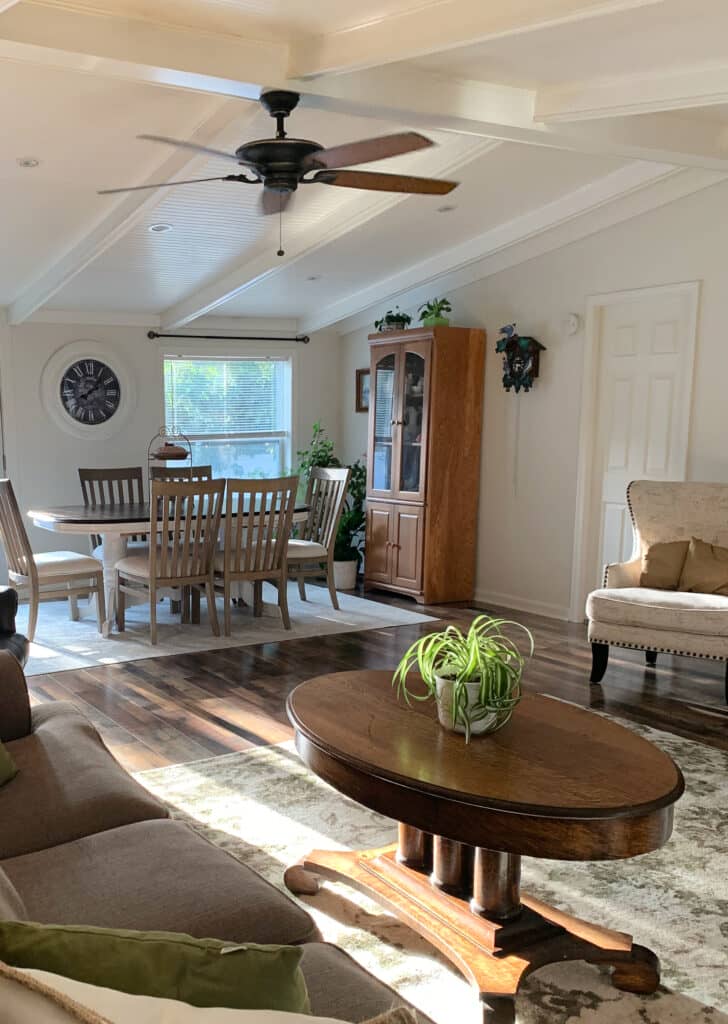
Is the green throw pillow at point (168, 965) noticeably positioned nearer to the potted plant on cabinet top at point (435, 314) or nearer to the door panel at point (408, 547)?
the door panel at point (408, 547)

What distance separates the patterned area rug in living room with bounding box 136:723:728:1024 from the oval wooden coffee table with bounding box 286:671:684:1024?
0.34 ft

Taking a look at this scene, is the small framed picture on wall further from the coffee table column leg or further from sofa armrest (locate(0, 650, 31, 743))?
the coffee table column leg

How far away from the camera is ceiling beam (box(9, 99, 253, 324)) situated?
4.06 meters

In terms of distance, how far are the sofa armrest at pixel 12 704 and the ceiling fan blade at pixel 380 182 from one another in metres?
2.02

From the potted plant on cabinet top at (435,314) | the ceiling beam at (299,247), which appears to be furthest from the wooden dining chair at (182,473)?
the potted plant on cabinet top at (435,314)

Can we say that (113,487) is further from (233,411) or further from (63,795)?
(63,795)

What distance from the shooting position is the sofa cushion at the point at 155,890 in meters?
1.63

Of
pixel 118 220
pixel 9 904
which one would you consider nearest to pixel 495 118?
pixel 118 220

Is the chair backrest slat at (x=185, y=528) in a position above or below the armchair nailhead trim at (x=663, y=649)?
above

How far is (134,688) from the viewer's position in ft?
15.1

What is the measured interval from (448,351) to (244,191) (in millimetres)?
2161

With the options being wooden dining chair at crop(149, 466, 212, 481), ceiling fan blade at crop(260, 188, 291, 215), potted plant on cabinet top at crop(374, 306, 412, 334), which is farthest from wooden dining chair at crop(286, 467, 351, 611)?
ceiling fan blade at crop(260, 188, 291, 215)

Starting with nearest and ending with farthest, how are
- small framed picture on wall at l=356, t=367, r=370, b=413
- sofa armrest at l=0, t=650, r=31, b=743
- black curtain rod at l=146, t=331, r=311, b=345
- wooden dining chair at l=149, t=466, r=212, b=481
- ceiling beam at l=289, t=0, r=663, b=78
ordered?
sofa armrest at l=0, t=650, r=31, b=743 < ceiling beam at l=289, t=0, r=663, b=78 < wooden dining chair at l=149, t=466, r=212, b=481 < black curtain rod at l=146, t=331, r=311, b=345 < small framed picture on wall at l=356, t=367, r=370, b=413

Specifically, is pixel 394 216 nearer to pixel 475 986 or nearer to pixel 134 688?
pixel 134 688
